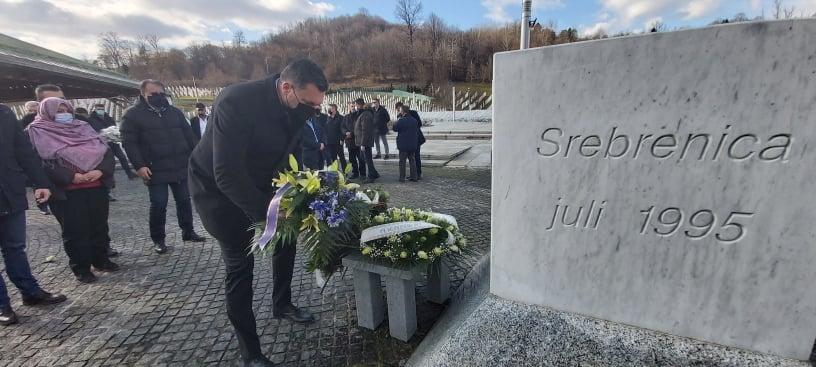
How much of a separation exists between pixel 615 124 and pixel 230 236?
7.16ft

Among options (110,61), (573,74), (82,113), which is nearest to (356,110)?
(82,113)

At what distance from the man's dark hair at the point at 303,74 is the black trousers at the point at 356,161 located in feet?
21.3

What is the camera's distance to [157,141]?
4.13 metres

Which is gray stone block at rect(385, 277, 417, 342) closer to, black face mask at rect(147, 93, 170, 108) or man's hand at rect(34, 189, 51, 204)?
man's hand at rect(34, 189, 51, 204)

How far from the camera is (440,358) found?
6.49ft

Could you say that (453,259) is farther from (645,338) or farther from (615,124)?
(615,124)

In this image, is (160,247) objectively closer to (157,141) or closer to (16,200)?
(157,141)

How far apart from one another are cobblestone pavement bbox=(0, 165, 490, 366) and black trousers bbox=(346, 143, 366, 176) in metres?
4.51

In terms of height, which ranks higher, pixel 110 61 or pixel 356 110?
pixel 110 61

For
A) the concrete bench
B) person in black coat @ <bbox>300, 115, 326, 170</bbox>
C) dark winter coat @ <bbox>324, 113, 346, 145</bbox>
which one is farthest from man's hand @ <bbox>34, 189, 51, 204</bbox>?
dark winter coat @ <bbox>324, 113, 346, 145</bbox>

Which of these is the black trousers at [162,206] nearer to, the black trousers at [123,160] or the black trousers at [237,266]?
the black trousers at [237,266]

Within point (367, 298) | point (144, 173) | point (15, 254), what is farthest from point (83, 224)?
point (367, 298)

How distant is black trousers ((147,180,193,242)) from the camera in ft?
13.9

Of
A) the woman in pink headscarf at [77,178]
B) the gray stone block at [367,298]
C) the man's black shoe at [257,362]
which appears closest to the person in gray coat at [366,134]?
the woman in pink headscarf at [77,178]
